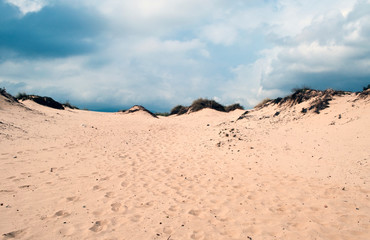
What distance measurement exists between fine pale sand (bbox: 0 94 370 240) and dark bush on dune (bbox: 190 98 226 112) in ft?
59.2

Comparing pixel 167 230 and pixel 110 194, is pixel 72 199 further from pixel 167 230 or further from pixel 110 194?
pixel 167 230

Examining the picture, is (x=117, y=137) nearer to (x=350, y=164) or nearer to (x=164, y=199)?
(x=164, y=199)

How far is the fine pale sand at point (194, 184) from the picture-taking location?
392cm

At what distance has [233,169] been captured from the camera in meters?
7.66

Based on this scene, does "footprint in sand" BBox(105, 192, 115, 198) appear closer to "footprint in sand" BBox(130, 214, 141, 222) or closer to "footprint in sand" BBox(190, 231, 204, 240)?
"footprint in sand" BBox(130, 214, 141, 222)

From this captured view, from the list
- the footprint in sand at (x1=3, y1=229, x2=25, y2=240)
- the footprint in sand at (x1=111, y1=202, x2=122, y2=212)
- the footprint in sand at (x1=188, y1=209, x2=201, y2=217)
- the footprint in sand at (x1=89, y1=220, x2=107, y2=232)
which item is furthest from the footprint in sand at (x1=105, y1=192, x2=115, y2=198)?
the footprint in sand at (x1=188, y1=209, x2=201, y2=217)

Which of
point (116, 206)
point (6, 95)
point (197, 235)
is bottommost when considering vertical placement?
point (197, 235)

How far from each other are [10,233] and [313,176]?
750 cm

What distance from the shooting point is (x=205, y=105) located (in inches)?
1215

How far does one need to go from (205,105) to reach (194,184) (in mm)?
25063

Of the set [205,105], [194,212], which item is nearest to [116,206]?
[194,212]

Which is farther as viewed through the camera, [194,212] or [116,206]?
[116,206]

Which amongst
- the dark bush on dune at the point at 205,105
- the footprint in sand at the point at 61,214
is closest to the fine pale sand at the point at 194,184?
the footprint in sand at the point at 61,214

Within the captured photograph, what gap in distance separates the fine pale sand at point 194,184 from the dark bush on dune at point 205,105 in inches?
711
